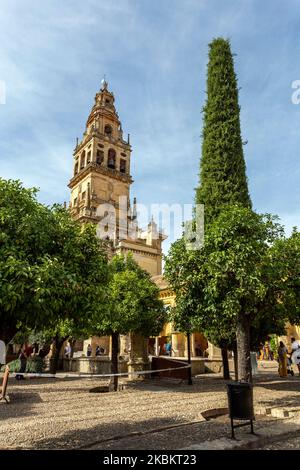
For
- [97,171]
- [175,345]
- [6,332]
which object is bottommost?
[175,345]

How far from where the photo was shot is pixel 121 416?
29.2ft

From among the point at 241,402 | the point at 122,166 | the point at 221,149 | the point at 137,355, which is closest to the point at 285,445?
the point at 241,402

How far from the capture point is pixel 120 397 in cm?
1211

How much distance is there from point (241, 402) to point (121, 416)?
3.58 meters

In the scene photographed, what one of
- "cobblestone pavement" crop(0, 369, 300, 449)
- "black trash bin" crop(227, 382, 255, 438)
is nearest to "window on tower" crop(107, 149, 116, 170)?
"cobblestone pavement" crop(0, 369, 300, 449)

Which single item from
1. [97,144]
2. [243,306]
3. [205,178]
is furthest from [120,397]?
[97,144]

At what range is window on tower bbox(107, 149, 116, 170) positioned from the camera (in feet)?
145

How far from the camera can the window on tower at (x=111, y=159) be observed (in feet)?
145

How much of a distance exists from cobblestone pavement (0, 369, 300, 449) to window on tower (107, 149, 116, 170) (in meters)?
32.9

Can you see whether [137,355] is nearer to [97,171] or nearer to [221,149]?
[221,149]

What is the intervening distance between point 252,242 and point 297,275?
2.19m

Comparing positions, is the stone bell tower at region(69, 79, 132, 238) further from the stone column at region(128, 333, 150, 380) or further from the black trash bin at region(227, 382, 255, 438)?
the black trash bin at region(227, 382, 255, 438)

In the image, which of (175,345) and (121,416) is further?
(175,345)

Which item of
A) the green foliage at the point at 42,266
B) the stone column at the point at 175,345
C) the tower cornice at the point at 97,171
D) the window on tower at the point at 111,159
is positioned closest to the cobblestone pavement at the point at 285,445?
the green foliage at the point at 42,266
